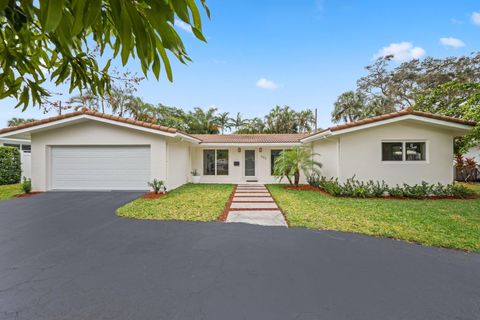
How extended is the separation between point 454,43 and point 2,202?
32.7 m

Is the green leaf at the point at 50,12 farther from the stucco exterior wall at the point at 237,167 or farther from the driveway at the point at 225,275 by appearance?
the stucco exterior wall at the point at 237,167

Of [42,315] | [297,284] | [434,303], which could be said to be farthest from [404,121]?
[42,315]

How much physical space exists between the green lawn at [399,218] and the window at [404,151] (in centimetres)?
228

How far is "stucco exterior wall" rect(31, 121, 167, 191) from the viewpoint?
35.3ft

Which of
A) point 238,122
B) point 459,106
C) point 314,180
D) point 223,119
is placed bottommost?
point 314,180

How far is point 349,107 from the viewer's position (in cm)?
2956

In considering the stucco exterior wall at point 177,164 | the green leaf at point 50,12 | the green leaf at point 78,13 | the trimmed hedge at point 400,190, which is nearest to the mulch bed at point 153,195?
the stucco exterior wall at point 177,164

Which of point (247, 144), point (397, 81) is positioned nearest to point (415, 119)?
point (247, 144)

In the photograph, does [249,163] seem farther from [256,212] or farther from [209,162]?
[256,212]

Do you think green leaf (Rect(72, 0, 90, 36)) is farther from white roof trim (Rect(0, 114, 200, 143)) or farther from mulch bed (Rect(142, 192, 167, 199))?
white roof trim (Rect(0, 114, 200, 143))

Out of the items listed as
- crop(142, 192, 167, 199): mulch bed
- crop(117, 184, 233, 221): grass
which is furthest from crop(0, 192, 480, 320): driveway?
crop(142, 192, 167, 199): mulch bed

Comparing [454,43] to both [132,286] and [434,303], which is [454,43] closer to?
[434,303]

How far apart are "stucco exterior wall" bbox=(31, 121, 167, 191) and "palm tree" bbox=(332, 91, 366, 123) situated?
2620 cm

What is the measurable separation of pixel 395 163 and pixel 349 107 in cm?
2152
